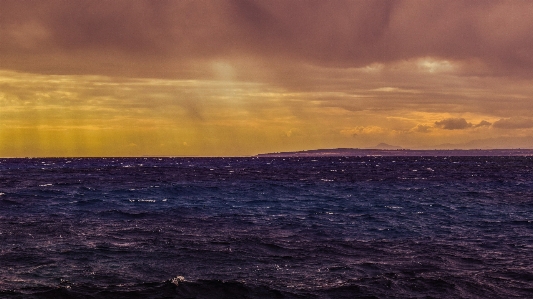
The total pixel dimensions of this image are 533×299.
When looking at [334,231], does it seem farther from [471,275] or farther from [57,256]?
[57,256]

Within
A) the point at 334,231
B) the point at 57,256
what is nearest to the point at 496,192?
the point at 334,231

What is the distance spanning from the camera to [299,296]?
15.8 m

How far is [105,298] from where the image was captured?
15.4 metres

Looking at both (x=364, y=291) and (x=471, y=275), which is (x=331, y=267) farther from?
(x=471, y=275)

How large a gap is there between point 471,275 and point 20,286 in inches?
635

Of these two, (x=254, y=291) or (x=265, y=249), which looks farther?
(x=265, y=249)

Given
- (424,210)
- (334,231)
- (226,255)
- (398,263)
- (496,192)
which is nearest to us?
(398,263)

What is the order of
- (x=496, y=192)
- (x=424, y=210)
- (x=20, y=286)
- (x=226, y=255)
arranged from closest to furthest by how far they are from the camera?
1. (x=20, y=286)
2. (x=226, y=255)
3. (x=424, y=210)
4. (x=496, y=192)

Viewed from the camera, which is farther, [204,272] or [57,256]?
[57,256]

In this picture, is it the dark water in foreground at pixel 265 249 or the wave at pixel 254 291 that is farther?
the dark water in foreground at pixel 265 249

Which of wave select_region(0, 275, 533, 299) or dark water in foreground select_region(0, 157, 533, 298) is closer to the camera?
wave select_region(0, 275, 533, 299)

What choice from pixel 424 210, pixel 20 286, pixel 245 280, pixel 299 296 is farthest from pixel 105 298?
pixel 424 210

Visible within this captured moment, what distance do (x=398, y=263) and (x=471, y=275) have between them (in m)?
2.86

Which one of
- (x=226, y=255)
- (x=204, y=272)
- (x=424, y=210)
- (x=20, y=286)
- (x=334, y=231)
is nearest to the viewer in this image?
(x=20, y=286)
